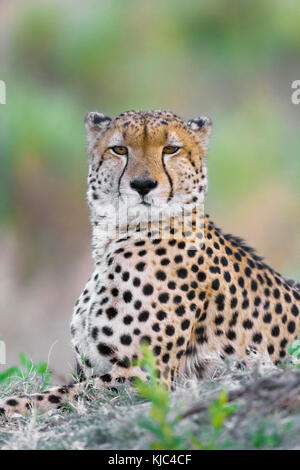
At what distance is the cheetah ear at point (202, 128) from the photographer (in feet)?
17.6

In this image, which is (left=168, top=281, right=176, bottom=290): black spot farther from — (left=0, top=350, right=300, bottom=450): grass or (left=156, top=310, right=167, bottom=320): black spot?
(left=0, top=350, right=300, bottom=450): grass

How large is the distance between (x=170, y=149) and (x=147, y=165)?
Answer: 21 cm

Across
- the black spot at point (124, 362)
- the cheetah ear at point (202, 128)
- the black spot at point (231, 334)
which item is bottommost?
the black spot at point (124, 362)

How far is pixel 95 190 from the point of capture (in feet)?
17.0

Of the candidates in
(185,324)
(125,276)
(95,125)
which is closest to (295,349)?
(185,324)

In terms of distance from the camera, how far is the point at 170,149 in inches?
200

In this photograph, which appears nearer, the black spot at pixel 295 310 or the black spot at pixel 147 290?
the black spot at pixel 147 290

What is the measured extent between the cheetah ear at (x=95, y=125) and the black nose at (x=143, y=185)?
1.95ft

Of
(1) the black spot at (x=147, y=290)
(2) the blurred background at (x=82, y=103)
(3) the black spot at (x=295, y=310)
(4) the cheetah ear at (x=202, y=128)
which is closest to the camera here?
(1) the black spot at (x=147, y=290)

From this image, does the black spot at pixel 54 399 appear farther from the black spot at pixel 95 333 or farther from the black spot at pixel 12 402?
the black spot at pixel 95 333

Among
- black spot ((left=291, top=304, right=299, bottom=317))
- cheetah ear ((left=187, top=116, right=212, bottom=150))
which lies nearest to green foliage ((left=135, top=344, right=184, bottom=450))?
black spot ((left=291, top=304, right=299, bottom=317))

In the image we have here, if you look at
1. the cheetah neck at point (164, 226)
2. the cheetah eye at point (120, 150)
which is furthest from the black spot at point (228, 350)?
the cheetah eye at point (120, 150)

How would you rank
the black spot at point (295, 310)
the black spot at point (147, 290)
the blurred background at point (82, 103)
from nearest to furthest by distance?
the black spot at point (147, 290) < the black spot at point (295, 310) < the blurred background at point (82, 103)

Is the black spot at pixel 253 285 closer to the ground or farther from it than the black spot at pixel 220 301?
farther from it
